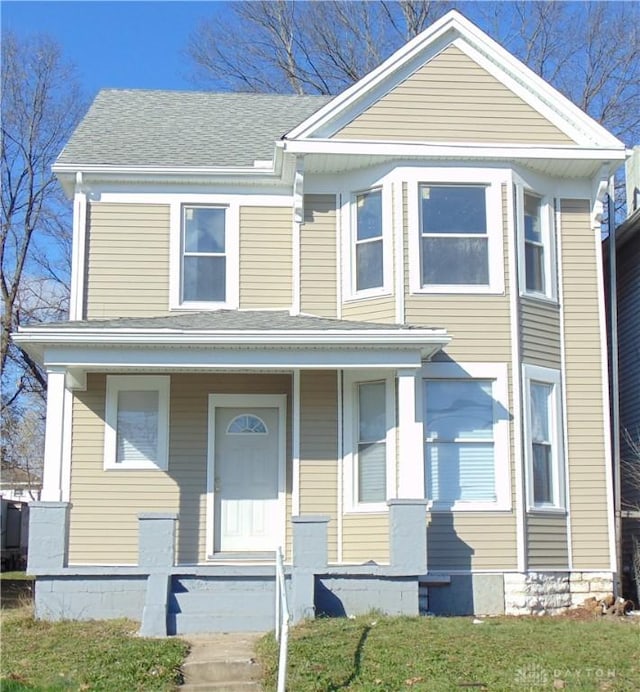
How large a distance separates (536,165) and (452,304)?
2.36 meters

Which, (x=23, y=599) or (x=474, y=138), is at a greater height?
(x=474, y=138)

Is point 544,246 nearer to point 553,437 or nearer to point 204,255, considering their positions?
point 553,437

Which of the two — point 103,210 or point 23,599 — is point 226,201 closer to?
point 103,210

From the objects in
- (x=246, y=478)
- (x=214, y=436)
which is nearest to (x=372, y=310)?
(x=214, y=436)

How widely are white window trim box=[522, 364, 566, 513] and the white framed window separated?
484 cm

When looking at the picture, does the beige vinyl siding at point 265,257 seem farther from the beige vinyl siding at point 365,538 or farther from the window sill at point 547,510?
the window sill at point 547,510

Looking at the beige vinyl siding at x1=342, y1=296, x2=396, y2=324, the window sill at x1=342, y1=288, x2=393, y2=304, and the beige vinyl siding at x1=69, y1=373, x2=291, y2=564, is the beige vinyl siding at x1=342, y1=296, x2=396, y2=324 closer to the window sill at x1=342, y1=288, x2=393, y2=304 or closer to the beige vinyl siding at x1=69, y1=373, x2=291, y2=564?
the window sill at x1=342, y1=288, x2=393, y2=304

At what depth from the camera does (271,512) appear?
535 inches

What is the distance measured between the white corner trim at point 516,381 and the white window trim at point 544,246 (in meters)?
0.10

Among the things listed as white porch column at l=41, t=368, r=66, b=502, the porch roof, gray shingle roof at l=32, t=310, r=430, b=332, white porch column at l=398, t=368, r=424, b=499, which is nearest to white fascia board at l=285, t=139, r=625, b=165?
gray shingle roof at l=32, t=310, r=430, b=332

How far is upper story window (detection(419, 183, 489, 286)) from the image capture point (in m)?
13.5

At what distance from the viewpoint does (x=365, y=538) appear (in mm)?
12992

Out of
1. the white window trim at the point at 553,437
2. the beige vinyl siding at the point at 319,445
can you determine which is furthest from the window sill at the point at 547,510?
the beige vinyl siding at the point at 319,445

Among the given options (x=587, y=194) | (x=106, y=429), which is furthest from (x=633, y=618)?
(x=106, y=429)
